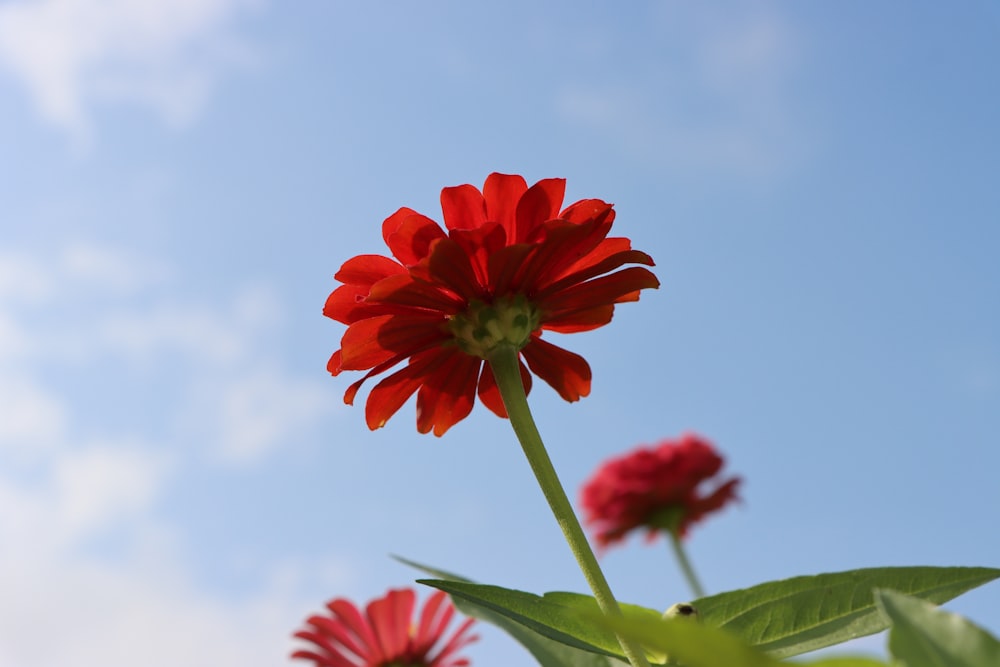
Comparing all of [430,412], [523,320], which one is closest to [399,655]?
[430,412]

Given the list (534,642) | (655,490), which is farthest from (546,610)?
(655,490)

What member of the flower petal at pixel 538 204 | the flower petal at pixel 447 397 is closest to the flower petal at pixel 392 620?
the flower petal at pixel 447 397

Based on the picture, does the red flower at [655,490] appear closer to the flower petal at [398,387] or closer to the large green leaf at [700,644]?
the flower petal at [398,387]

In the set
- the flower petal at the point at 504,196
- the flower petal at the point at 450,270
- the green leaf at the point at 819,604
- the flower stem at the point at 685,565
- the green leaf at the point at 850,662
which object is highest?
the flower stem at the point at 685,565

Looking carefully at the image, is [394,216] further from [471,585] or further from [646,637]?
[646,637]

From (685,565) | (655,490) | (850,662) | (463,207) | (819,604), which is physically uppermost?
(655,490)

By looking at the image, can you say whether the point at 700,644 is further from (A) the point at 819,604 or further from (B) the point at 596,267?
(B) the point at 596,267

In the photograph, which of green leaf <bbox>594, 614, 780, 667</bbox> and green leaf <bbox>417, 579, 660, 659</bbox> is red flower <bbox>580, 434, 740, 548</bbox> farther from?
green leaf <bbox>594, 614, 780, 667</bbox>
